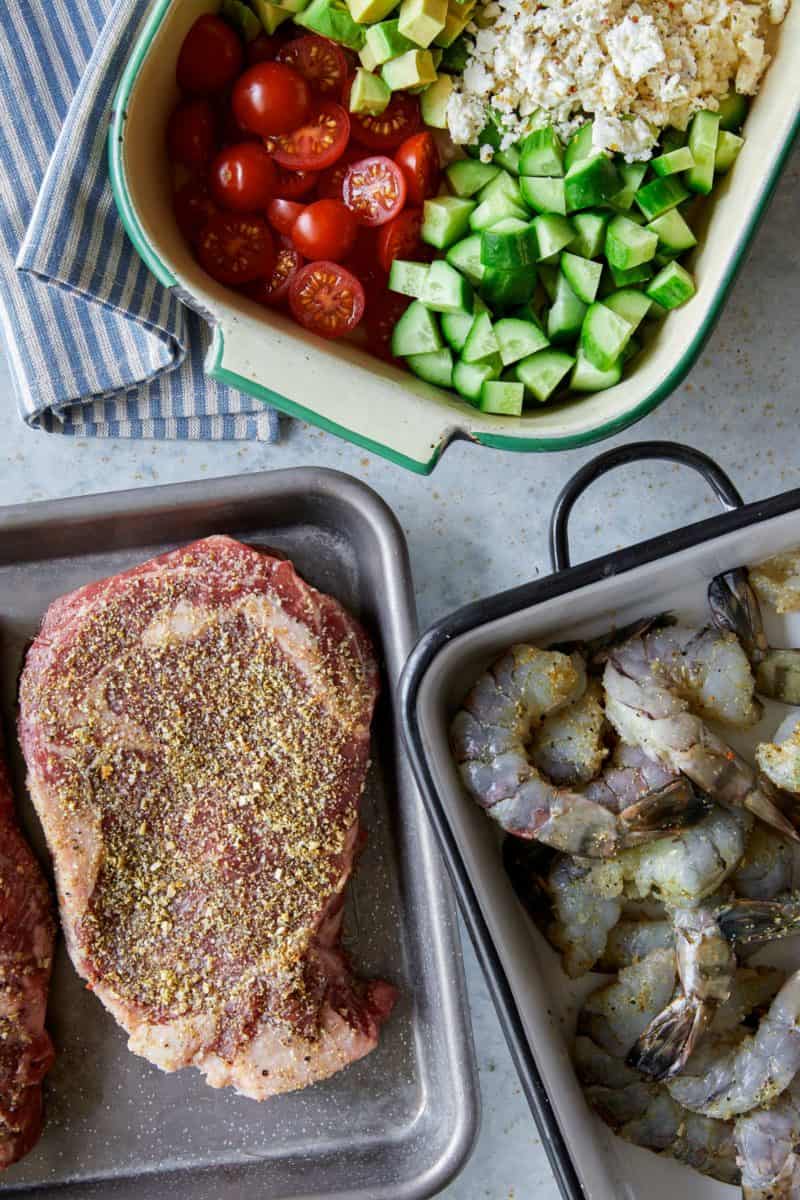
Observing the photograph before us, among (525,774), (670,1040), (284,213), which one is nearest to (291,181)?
(284,213)

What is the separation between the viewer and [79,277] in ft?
6.25

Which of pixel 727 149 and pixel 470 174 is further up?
pixel 727 149

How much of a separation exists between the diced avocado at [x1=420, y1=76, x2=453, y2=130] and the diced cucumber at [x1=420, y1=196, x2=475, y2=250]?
121 millimetres

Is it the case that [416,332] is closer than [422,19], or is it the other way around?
[422,19]

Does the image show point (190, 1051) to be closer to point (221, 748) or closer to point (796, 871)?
point (221, 748)

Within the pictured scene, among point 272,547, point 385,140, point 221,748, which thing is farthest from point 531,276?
point 221,748

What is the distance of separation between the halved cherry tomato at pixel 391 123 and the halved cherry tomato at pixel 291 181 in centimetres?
11

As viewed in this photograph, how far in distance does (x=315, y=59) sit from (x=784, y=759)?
1.40m

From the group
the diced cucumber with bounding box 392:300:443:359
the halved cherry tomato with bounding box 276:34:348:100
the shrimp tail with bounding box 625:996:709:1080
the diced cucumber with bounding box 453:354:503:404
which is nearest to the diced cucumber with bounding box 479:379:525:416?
the diced cucumber with bounding box 453:354:503:404

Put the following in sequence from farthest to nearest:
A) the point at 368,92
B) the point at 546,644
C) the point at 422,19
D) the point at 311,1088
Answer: the point at 311,1088 < the point at 546,644 < the point at 368,92 < the point at 422,19

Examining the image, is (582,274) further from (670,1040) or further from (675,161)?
(670,1040)

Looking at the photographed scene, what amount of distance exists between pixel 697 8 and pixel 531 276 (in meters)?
0.48

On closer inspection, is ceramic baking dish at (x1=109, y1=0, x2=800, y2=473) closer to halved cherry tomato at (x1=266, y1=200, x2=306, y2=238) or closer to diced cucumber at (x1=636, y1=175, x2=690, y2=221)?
diced cucumber at (x1=636, y1=175, x2=690, y2=221)

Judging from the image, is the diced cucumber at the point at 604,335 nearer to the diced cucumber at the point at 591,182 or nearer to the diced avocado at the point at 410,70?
the diced cucumber at the point at 591,182
